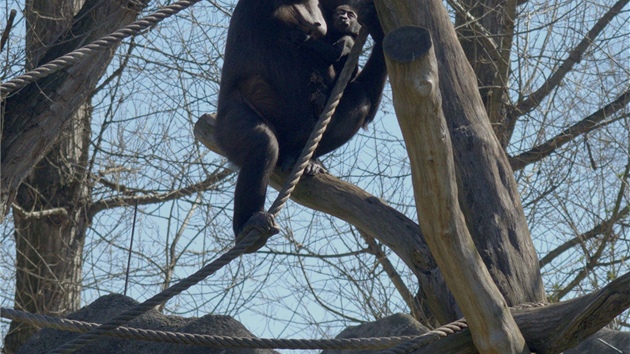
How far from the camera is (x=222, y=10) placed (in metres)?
8.74

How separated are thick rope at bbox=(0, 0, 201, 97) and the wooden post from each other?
1.26 metres

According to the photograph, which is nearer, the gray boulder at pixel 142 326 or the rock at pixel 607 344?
the rock at pixel 607 344

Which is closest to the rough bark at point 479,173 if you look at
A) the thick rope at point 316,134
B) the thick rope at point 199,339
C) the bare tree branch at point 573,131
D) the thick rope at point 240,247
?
the thick rope at point 316,134

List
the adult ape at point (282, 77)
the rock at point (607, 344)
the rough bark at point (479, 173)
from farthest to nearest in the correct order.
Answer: the adult ape at point (282, 77)
the rock at point (607, 344)
the rough bark at point (479, 173)

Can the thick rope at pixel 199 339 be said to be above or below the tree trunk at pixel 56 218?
below

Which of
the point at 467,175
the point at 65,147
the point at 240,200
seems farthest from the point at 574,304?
the point at 65,147

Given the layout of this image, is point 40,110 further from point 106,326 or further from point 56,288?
point 106,326

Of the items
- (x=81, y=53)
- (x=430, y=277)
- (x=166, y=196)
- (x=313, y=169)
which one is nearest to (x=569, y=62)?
(x=313, y=169)

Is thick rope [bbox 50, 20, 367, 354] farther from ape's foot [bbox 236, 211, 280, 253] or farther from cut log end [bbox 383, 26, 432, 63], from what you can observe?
cut log end [bbox 383, 26, 432, 63]

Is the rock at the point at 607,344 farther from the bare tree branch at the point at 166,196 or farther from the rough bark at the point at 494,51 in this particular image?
the bare tree branch at the point at 166,196

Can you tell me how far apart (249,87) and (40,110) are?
2439 millimetres

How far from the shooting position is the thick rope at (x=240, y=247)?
380 centimetres

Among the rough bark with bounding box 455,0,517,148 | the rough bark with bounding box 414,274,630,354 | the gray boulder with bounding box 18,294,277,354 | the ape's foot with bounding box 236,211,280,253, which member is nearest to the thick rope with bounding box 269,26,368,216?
the ape's foot with bounding box 236,211,280,253

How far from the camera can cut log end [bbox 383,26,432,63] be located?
328 centimetres
